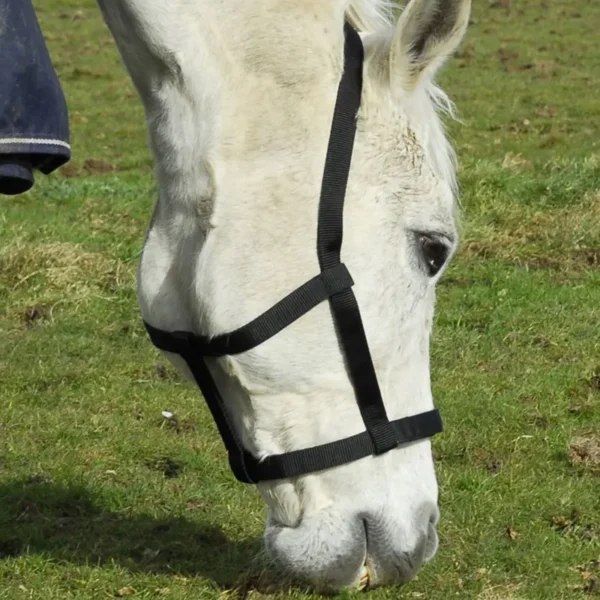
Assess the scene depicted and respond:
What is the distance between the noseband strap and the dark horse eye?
211 millimetres

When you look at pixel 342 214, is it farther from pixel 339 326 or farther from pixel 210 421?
pixel 210 421

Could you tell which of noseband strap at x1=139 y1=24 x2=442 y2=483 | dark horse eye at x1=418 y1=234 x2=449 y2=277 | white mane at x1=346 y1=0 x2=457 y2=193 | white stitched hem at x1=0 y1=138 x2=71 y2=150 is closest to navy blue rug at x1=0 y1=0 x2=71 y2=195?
white stitched hem at x1=0 y1=138 x2=71 y2=150

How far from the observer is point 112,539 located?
4461 mm

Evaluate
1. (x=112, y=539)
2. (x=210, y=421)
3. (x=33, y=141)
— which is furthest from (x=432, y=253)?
(x=210, y=421)

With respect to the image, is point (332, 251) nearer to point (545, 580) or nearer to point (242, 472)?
point (242, 472)

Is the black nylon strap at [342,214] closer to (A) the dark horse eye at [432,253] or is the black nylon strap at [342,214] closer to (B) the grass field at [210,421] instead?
(A) the dark horse eye at [432,253]

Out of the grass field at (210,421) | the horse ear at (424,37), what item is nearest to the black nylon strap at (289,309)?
the horse ear at (424,37)

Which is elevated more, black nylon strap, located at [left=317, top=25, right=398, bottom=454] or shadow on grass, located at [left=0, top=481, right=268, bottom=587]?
black nylon strap, located at [left=317, top=25, right=398, bottom=454]

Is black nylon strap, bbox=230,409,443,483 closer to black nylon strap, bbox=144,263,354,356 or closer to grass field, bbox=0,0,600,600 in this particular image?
black nylon strap, bbox=144,263,354,356

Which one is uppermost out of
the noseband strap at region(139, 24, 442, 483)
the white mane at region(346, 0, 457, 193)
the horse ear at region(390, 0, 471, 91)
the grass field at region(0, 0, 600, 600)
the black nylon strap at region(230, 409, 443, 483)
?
the horse ear at region(390, 0, 471, 91)

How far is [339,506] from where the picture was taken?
9.90 ft

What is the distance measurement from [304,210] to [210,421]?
2892 millimetres

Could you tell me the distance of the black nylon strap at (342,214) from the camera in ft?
9.51

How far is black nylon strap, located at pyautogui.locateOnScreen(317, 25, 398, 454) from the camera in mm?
2898
